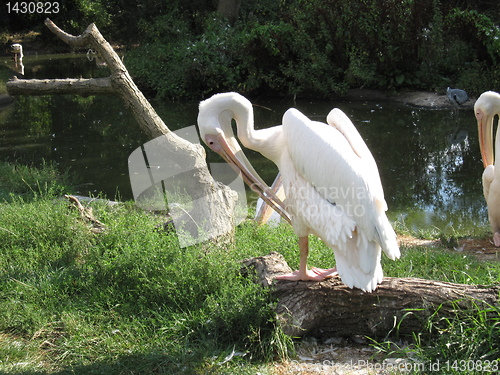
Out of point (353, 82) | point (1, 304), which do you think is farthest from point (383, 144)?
point (1, 304)

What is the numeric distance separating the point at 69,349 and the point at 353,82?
11497mm

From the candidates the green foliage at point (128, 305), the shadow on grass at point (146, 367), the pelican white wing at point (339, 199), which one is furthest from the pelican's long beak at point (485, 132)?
the shadow on grass at point (146, 367)

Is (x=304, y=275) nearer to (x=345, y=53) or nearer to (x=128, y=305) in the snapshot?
(x=128, y=305)

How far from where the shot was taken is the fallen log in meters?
2.95

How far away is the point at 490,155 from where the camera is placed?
5758 mm

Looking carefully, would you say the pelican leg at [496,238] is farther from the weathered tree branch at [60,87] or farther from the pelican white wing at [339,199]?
the weathered tree branch at [60,87]

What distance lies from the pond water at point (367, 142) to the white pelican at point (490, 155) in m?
0.76

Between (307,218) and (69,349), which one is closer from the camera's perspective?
(69,349)

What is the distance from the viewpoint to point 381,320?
3.04m

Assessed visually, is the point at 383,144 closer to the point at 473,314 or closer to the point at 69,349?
the point at 473,314

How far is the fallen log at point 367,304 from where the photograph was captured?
295 cm

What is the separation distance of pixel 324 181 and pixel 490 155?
3424mm

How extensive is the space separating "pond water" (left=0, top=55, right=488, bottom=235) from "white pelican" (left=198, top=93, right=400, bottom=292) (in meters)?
1.75

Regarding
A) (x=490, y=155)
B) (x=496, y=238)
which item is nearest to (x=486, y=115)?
(x=490, y=155)
